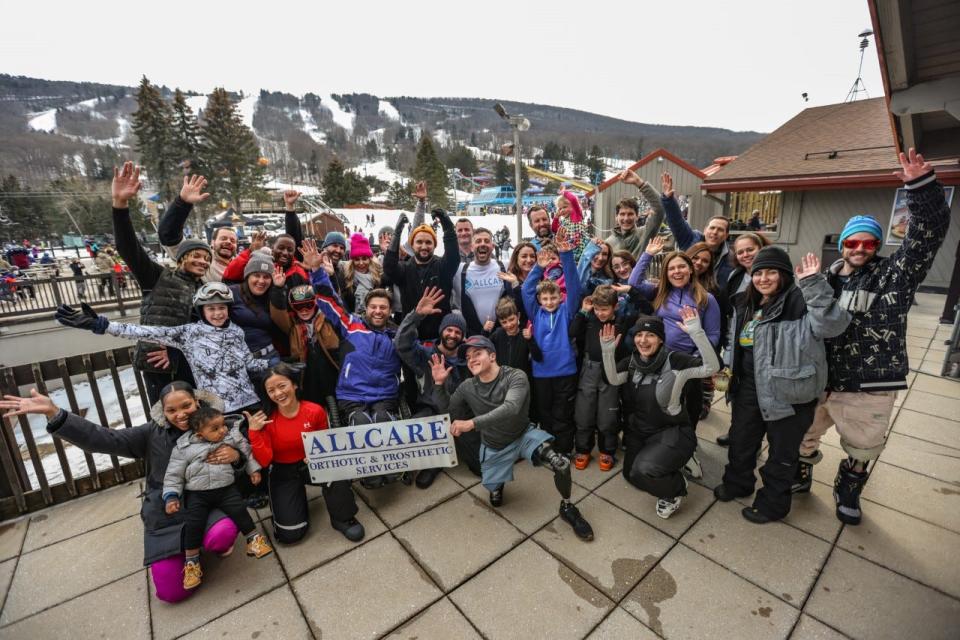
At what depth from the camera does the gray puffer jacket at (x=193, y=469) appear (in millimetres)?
2605

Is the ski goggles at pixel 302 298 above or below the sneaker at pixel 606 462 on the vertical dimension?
above

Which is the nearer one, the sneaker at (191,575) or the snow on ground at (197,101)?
the sneaker at (191,575)

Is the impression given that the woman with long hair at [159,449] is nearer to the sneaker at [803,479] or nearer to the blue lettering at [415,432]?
the blue lettering at [415,432]

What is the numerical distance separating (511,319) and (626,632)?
85.7 inches

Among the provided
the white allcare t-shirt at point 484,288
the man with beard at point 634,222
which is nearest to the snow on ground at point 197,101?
the white allcare t-shirt at point 484,288

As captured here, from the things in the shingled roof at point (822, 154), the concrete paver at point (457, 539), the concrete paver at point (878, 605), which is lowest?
the concrete paver at point (457, 539)

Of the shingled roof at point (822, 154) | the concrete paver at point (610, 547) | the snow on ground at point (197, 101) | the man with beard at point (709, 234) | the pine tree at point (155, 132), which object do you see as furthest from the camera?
the snow on ground at point (197, 101)

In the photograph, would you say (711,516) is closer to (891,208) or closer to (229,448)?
(229,448)

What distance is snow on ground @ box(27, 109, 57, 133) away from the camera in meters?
137

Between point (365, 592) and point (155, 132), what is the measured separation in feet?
185

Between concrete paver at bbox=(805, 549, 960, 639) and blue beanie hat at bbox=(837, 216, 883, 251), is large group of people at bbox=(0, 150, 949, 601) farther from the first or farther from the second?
concrete paver at bbox=(805, 549, 960, 639)

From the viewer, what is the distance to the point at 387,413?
335cm

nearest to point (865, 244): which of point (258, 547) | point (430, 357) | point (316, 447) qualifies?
point (430, 357)

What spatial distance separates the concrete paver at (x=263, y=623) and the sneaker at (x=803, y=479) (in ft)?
11.2
